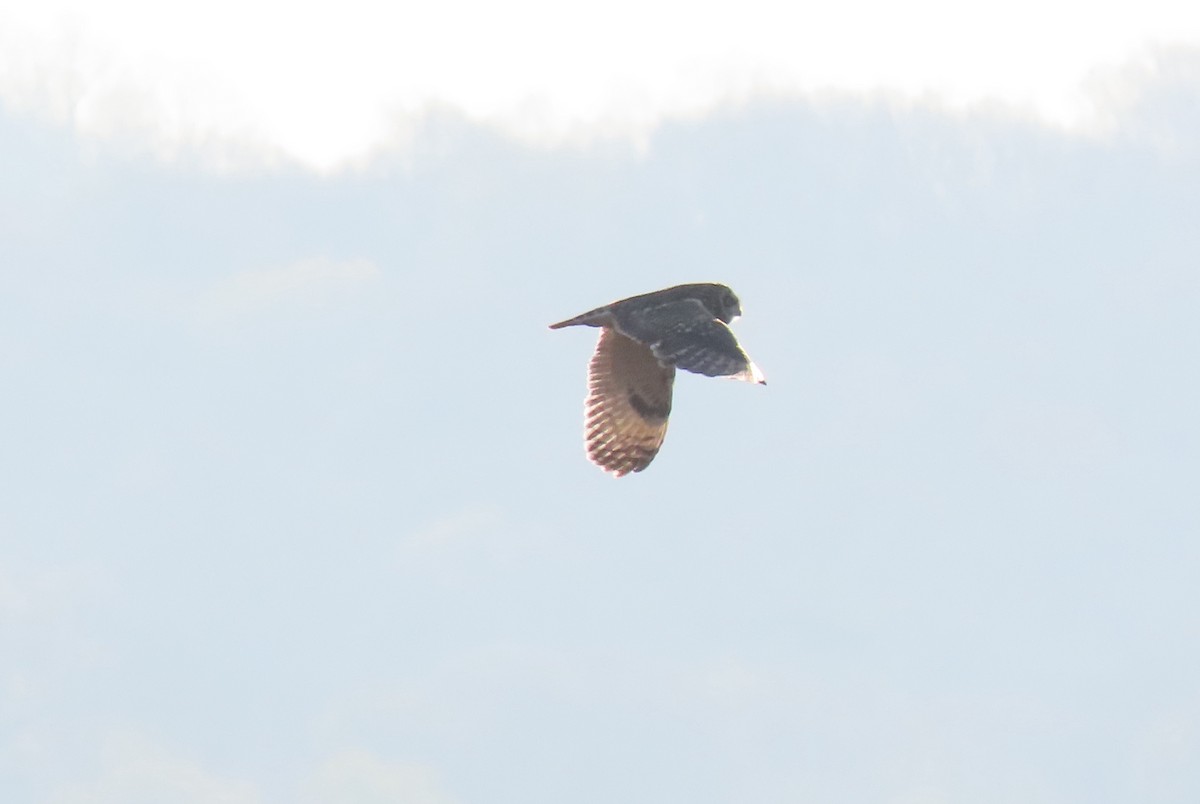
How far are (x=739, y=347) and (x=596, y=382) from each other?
4.39 metres

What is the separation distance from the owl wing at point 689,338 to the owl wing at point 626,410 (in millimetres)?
1429

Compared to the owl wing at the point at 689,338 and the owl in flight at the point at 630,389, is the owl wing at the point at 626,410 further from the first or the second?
the owl wing at the point at 689,338

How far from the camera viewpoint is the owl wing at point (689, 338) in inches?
962

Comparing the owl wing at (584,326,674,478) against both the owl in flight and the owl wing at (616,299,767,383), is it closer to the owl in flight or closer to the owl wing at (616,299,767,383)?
the owl in flight

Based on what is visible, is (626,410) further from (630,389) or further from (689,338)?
(689,338)

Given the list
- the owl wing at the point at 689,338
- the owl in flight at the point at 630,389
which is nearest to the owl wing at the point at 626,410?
the owl in flight at the point at 630,389

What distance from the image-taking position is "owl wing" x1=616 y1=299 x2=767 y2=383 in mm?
24438

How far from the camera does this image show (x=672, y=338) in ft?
85.0

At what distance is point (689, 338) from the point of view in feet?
84.1

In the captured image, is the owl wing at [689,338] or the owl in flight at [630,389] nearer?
the owl wing at [689,338]

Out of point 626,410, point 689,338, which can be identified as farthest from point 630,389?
point 689,338

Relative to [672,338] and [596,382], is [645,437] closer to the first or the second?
[596,382]

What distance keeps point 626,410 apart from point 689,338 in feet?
11.1

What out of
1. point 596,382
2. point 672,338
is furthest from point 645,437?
point 672,338
